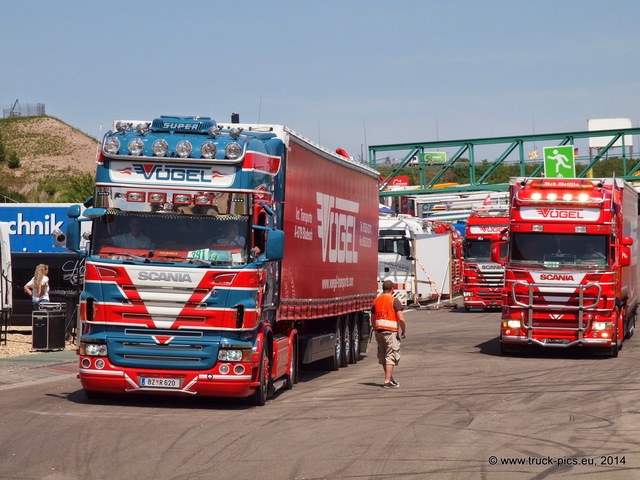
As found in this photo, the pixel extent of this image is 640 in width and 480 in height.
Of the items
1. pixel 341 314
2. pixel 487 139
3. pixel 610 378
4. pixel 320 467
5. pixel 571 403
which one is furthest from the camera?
pixel 487 139

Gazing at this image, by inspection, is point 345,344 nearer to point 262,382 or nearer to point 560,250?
point 560,250

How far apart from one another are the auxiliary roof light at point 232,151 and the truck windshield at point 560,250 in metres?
10.5

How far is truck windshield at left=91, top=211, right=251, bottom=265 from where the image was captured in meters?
14.9

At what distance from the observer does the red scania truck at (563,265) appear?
77.2 ft

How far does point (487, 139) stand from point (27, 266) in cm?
2814

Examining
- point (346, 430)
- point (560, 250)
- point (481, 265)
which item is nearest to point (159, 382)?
point (346, 430)

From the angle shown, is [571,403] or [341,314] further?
[341,314]

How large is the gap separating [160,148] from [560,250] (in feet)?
37.3

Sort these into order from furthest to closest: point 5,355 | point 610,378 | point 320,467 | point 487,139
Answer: point 487,139 → point 5,355 → point 610,378 → point 320,467

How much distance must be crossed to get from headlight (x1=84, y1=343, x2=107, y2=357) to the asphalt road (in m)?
0.71

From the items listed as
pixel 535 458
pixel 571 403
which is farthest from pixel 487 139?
pixel 535 458

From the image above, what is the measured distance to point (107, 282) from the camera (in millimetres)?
14805

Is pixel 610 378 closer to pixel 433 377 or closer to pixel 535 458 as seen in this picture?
pixel 433 377

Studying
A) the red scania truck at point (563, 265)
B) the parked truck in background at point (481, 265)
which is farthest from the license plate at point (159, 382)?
the parked truck in background at point (481, 265)
